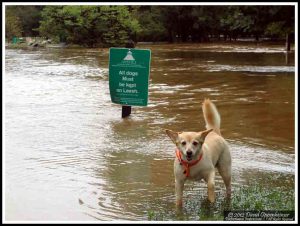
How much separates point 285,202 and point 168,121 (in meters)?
6.18

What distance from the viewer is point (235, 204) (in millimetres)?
6105

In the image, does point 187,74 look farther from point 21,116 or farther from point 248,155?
point 248,155

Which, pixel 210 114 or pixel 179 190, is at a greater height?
pixel 210 114

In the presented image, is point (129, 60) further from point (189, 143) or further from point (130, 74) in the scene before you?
point (189, 143)

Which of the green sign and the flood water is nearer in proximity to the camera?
the flood water

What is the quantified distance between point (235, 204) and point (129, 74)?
6.08 m

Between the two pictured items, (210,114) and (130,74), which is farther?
(130,74)

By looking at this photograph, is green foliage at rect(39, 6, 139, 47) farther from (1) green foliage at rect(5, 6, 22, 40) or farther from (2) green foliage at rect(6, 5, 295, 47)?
(1) green foliage at rect(5, 6, 22, 40)

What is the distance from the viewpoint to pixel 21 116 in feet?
42.3

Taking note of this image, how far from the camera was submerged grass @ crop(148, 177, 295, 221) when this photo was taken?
5855mm

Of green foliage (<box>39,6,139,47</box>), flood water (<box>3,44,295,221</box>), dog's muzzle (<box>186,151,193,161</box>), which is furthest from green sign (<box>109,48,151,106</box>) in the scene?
green foliage (<box>39,6,139,47</box>)

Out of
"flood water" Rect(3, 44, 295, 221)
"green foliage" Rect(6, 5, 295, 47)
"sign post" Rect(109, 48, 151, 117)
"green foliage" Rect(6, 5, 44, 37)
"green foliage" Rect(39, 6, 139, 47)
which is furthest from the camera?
"green foliage" Rect(6, 5, 44, 37)

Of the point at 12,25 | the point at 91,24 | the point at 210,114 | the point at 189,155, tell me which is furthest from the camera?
the point at 12,25

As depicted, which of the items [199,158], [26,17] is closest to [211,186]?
[199,158]
